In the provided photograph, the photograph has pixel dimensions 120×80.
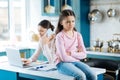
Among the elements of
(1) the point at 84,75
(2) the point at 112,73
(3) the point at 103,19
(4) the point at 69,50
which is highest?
(3) the point at 103,19

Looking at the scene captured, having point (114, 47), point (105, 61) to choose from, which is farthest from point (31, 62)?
point (114, 47)

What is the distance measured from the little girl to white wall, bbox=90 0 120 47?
181 cm

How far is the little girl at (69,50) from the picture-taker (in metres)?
1.98

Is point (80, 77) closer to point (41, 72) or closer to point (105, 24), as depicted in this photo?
point (41, 72)

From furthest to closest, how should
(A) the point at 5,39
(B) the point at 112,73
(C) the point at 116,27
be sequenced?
(A) the point at 5,39, (C) the point at 116,27, (B) the point at 112,73

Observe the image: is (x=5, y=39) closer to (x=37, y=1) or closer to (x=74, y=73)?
(x=37, y=1)

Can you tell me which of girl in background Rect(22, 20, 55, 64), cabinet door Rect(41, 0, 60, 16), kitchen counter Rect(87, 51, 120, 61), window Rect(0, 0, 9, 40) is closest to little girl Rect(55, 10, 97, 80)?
girl in background Rect(22, 20, 55, 64)

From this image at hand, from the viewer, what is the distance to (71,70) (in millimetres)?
1932

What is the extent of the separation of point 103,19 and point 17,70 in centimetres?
210

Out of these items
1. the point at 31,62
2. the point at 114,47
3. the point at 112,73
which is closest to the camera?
the point at 31,62

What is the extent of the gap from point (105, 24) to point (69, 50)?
1.98 metres

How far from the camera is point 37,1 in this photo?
4.48m

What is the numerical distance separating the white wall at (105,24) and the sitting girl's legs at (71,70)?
2009 mm

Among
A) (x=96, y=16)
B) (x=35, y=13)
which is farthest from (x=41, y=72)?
(x=35, y=13)
